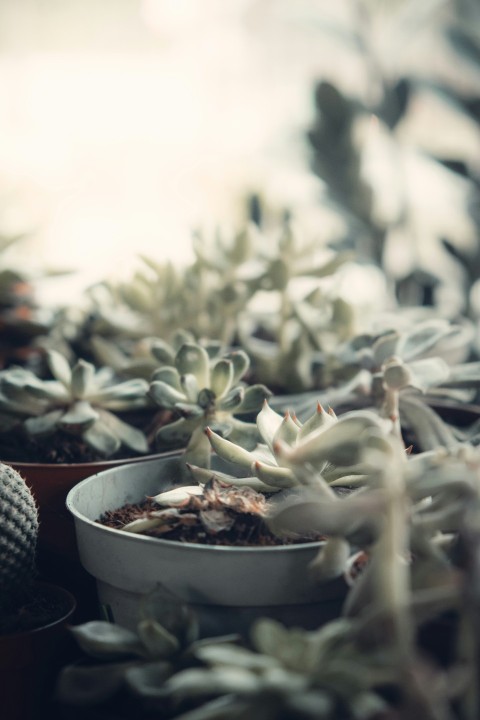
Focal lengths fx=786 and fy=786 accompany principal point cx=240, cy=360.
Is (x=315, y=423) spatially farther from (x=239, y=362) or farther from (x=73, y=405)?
(x=73, y=405)

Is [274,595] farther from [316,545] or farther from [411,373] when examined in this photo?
[411,373]

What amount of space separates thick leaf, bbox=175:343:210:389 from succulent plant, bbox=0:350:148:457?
10 cm

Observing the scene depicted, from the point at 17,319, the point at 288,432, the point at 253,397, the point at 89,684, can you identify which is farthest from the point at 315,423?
the point at 17,319

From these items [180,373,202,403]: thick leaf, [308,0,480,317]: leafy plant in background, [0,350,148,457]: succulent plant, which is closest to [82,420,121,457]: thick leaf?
[0,350,148,457]: succulent plant

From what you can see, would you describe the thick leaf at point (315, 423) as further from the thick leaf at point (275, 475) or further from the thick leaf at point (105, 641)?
the thick leaf at point (105, 641)

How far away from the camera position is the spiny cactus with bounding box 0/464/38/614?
0.55 m

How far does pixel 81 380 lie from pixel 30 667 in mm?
293

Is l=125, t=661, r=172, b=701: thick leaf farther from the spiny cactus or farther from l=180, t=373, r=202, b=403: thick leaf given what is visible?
l=180, t=373, r=202, b=403: thick leaf

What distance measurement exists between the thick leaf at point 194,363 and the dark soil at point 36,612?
0.69ft

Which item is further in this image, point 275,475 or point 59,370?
point 59,370

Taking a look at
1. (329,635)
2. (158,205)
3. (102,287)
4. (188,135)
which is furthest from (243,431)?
(188,135)

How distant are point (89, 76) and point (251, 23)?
0.47 m

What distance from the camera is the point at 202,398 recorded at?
66 centimetres

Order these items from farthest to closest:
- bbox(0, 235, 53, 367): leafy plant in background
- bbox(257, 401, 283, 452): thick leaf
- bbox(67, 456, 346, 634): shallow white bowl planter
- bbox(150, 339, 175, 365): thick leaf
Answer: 1. bbox(0, 235, 53, 367): leafy plant in background
2. bbox(150, 339, 175, 365): thick leaf
3. bbox(257, 401, 283, 452): thick leaf
4. bbox(67, 456, 346, 634): shallow white bowl planter
